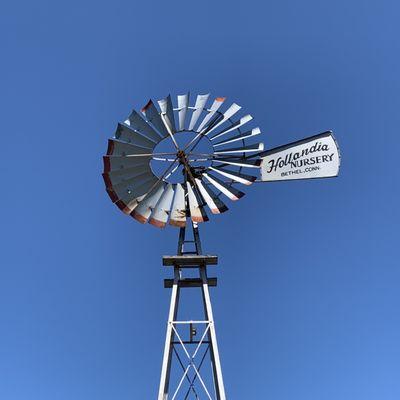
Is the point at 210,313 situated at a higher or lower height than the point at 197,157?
lower

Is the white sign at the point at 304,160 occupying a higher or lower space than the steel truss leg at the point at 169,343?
higher

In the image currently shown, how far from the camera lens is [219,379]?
1686 cm

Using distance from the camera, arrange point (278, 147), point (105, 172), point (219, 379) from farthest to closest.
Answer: point (278, 147)
point (105, 172)
point (219, 379)

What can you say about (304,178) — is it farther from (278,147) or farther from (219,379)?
(219,379)

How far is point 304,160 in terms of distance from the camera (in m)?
18.9

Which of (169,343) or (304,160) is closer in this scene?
(169,343)

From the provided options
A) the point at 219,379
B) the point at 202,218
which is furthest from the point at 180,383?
the point at 202,218

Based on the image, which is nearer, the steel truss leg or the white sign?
the steel truss leg

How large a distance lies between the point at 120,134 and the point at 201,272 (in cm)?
438

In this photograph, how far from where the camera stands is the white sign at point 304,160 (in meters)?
18.6

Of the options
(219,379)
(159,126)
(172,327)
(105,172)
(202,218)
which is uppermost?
(159,126)

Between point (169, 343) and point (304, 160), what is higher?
point (304, 160)

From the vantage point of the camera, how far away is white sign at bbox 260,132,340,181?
60.9 feet

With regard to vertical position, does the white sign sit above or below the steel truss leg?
above
